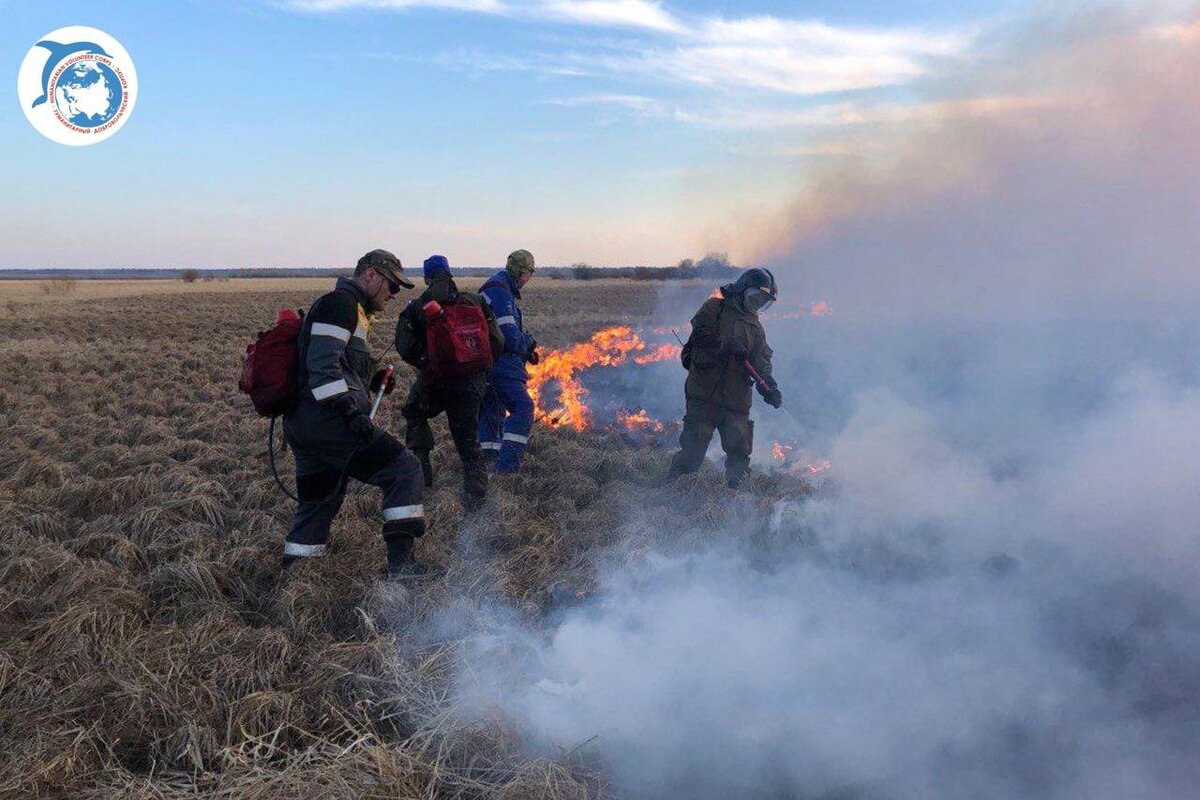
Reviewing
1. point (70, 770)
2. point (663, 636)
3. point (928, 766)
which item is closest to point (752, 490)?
point (663, 636)

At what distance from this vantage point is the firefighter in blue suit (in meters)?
6.81

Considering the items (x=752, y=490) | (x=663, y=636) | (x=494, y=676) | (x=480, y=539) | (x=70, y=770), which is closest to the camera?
(x=70, y=770)

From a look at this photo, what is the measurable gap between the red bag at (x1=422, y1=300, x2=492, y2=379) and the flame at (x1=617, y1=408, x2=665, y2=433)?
3.59 metres

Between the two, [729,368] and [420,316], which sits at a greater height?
[420,316]

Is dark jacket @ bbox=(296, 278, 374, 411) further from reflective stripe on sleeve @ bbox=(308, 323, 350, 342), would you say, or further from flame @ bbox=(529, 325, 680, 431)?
flame @ bbox=(529, 325, 680, 431)

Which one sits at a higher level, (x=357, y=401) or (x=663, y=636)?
(x=357, y=401)

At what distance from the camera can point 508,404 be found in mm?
7004

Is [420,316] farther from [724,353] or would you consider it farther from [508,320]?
[724,353]

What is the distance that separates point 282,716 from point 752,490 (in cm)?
418

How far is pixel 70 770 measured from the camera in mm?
2723

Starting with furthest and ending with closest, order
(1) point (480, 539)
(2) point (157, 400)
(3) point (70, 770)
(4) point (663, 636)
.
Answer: (2) point (157, 400) → (1) point (480, 539) → (4) point (663, 636) → (3) point (70, 770)

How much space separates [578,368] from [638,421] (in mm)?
2526

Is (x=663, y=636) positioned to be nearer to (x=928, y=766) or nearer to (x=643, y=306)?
(x=928, y=766)

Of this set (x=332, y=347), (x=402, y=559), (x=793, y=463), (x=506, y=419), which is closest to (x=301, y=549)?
(x=402, y=559)
